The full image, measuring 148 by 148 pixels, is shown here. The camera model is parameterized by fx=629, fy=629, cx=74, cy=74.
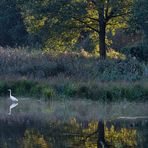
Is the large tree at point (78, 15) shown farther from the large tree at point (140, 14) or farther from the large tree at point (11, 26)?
the large tree at point (11, 26)

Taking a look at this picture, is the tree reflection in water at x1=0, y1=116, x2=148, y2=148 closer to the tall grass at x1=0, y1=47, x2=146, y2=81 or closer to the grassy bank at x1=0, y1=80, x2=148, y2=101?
the grassy bank at x1=0, y1=80, x2=148, y2=101

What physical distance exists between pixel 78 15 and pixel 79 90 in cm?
785

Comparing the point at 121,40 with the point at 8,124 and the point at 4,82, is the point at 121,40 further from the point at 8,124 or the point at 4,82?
the point at 8,124

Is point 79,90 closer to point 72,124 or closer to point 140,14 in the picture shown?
→ point 72,124

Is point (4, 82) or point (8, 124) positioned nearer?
point (8, 124)

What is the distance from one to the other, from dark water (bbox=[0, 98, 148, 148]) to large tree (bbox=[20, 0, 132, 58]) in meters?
7.98

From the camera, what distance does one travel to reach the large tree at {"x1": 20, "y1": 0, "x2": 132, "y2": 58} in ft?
104

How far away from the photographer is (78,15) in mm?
32156

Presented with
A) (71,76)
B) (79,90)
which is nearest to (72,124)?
(79,90)

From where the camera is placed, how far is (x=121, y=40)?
49750 millimetres

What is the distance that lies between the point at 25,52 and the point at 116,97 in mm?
8895

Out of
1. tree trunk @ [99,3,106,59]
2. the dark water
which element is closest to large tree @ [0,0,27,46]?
tree trunk @ [99,3,106,59]

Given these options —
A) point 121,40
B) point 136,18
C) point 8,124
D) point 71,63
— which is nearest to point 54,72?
point 71,63

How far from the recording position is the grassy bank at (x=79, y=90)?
2467cm
